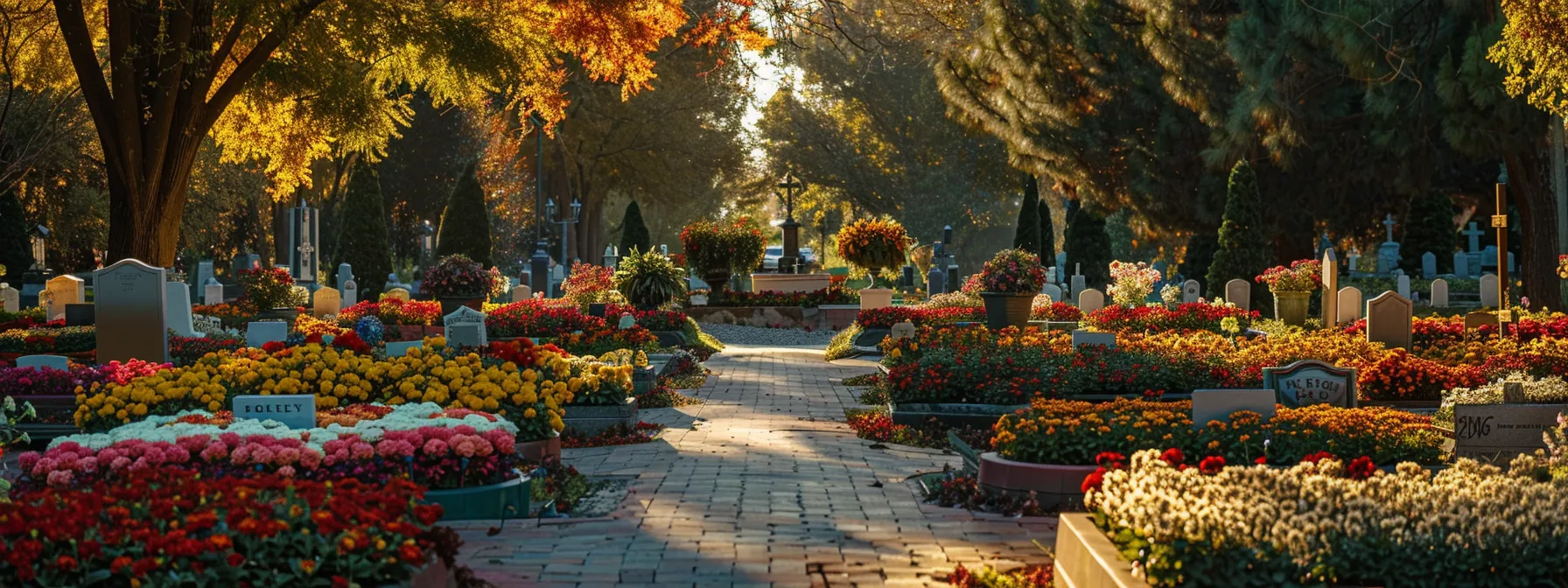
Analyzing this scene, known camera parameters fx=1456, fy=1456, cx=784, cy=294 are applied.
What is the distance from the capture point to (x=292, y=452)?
323 inches

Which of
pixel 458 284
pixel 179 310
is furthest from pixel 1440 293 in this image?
pixel 179 310

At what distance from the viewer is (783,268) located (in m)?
42.6

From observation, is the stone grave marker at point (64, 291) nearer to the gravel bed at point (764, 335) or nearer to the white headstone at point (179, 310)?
the white headstone at point (179, 310)

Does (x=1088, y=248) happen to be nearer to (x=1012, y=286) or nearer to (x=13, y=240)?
(x=1012, y=286)

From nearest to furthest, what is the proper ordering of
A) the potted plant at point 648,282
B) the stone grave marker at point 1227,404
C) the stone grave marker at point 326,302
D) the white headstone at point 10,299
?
the stone grave marker at point 1227,404, the stone grave marker at point 326,302, the potted plant at point 648,282, the white headstone at point 10,299

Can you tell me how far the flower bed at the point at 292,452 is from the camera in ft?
26.5

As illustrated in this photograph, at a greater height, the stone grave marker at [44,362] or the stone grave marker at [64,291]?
the stone grave marker at [64,291]

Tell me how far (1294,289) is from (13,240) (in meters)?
32.7

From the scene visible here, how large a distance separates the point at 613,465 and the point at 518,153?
48.4 metres

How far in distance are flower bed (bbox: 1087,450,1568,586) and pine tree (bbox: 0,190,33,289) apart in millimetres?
39520

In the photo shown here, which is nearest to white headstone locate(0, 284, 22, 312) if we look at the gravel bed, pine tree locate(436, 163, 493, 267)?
the gravel bed

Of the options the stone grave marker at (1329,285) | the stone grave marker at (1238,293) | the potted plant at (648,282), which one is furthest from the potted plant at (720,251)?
the stone grave marker at (1329,285)

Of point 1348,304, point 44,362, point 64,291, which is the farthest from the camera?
point 64,291

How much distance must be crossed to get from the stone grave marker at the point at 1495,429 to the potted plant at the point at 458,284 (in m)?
19.5
